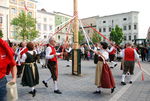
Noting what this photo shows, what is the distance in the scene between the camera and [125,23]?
2431 inches

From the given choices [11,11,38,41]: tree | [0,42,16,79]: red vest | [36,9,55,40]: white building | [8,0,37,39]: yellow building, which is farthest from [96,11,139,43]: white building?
[0,42,16,79]: red vest

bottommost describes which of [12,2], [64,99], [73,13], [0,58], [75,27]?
[64,99]

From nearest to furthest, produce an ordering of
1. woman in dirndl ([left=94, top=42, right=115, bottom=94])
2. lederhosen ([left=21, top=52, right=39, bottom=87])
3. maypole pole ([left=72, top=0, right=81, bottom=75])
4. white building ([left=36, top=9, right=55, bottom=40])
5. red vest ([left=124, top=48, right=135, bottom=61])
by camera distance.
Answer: lederhosen ([left=21, top=52, right=39, bottom=87]) → woman in dirndl ([left=94, top=42, right=115, bottom=94]) → red vest ([left=124, top=48, right=135, bottom=61]) → maypole pole ([left=72, top=0, right=81, bottom=75]) → white building ([left=36, top=9, right=55, bottom=40])

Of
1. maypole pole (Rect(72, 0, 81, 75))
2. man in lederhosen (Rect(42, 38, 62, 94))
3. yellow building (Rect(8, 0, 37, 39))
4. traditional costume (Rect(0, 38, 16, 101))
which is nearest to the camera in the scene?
traditional costume (Rect(0, 38, 16, 101))

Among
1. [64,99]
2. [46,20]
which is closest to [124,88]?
[64,99]

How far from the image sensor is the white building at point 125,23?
5928cm

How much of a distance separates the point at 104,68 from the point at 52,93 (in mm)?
1821

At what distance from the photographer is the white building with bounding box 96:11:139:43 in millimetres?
59281

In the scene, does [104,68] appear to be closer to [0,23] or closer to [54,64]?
[54,64]

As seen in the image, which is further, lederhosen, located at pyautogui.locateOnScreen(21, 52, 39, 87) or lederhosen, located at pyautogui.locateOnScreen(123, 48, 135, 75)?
lederhosen, located at pyautogui.locateOnScreen(123, 48, 135, 75)

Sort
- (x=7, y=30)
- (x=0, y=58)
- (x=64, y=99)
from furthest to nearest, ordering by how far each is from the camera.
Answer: (x=7, y=30) < (x=64, y=99) < (x=0, y=58)

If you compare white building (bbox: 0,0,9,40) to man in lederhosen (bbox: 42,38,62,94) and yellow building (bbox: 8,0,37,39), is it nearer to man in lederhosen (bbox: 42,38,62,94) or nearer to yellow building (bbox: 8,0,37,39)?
yellow building (bbox: 8,0,37,39)

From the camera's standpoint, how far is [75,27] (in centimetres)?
918

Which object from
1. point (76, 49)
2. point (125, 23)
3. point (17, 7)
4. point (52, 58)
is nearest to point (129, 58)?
point (76, 49)
